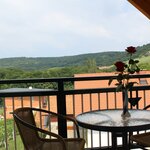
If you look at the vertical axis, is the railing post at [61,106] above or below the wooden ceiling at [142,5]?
below

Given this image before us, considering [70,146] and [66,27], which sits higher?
[66,27]

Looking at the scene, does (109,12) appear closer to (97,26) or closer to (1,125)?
(97,26)

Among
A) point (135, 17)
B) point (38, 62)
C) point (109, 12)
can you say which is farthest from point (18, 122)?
point (109, 12)

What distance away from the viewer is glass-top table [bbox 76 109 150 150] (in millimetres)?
2568

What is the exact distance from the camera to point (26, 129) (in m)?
2.86

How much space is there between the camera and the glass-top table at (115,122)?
2568 millimetres

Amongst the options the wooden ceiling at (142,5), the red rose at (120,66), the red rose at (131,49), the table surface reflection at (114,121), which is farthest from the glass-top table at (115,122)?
the wooden ceiling at (142,5)

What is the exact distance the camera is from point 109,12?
9211mm

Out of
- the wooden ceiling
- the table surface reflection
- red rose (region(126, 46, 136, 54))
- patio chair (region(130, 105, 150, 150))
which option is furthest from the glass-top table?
the wooden ceiling

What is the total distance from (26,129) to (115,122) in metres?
0.80

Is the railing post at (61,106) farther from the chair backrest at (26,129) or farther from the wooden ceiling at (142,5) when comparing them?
the wooden ceiling at (142,5)

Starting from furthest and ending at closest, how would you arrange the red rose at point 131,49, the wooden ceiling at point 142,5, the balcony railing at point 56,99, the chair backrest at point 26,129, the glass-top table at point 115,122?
the wooden ceiling at point 142,5 → the balcony railing at point 56,99 → the red rose at point 131,49 → the chair backrest at point 26,129 → the glass-top table at point 115,122

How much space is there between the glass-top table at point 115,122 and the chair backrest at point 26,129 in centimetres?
47

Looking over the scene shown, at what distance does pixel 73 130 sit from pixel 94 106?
480 millimetres
